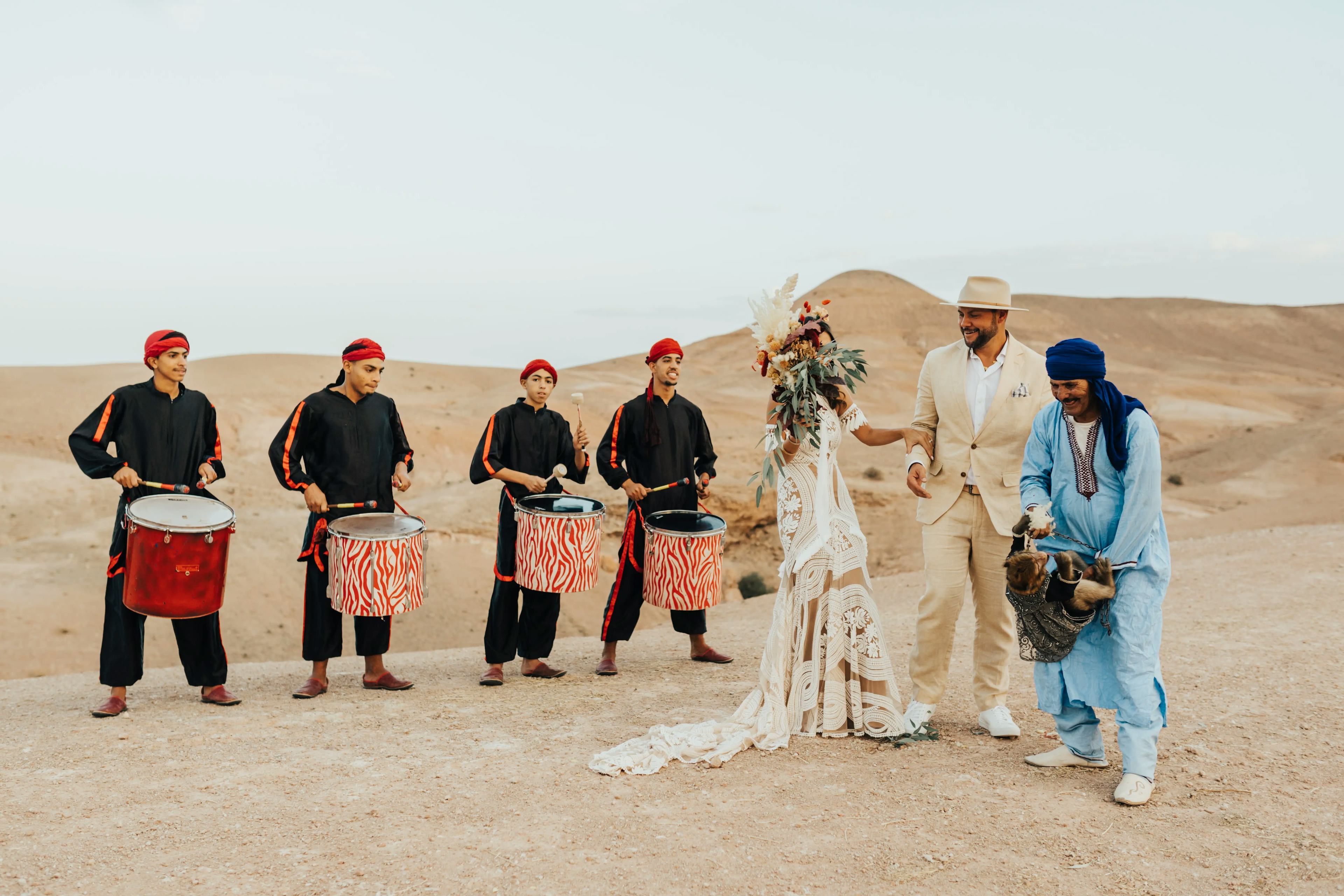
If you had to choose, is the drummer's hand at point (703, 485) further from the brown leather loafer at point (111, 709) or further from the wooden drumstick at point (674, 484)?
the brown leather loafer at point (111, 709)

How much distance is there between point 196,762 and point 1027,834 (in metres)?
3.82

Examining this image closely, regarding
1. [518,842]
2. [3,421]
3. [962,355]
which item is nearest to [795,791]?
[518,842]

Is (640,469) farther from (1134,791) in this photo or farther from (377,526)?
(1134,791)

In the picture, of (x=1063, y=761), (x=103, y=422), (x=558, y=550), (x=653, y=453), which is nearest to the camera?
(x=1063, y=761)

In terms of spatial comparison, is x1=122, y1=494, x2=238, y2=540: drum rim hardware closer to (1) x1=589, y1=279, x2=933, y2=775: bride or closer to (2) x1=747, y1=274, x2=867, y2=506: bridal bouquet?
(1) x1=589, y1=279, x2=933, y2=775: bride

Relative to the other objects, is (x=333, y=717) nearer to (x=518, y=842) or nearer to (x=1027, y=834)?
(x=518, y=842)

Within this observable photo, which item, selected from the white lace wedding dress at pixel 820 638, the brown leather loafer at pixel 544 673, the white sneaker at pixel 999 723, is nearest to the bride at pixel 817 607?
the white lace wedding dress at pixel 820 638

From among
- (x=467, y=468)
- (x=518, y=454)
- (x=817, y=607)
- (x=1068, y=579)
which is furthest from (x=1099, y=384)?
(x=467, y=468)

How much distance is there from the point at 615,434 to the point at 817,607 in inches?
90.0

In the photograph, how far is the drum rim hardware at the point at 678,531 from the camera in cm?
623

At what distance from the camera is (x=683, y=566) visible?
20.6 feet

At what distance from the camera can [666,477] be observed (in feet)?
22.3

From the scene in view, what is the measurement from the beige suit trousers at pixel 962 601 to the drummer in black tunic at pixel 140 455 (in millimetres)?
3955

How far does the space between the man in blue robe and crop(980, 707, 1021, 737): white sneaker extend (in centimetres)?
55
